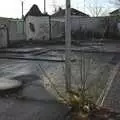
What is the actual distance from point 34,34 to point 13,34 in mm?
5428

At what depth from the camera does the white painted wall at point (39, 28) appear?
3017 centimetres

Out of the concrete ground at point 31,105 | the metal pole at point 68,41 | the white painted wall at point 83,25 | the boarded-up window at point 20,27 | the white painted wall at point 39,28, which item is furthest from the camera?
the white painted wall at point 83,25

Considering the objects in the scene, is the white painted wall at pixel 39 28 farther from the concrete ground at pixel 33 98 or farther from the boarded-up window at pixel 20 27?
the concrete ground at pixel 33 98

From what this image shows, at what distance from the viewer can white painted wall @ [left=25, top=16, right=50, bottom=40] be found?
3017 cm

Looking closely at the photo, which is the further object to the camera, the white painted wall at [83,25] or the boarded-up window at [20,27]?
the white painted wall at [83,25]

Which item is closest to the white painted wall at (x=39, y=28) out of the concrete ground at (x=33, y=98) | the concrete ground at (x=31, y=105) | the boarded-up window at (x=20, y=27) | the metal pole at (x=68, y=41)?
the boarded-up window at (x=20, y=27)

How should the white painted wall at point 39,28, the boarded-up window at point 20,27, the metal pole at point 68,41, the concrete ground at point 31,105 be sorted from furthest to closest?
the white painted wall at point 39,28 → the boarded-up window at point 20,27 → the metal pole at point 68,41 → the concrete ground at point 31,105

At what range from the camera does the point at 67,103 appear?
659 cm

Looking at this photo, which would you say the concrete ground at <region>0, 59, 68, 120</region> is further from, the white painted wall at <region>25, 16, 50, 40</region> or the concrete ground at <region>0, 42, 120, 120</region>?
the white painted wall at <region>25, 16, 50, 40</region>

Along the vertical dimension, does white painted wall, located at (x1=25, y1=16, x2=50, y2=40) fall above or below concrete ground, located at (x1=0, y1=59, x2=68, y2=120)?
above

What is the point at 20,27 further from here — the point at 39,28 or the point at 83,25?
the point at 83,25

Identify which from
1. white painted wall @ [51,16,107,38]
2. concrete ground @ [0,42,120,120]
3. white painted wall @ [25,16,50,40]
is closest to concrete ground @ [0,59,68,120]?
concrete ground @ [0,42,120,120]

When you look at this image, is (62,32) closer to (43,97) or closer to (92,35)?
(92,35)

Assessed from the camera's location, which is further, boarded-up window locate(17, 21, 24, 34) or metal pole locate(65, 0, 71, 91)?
boarded-up window locate(17, 21, 24, 34)
